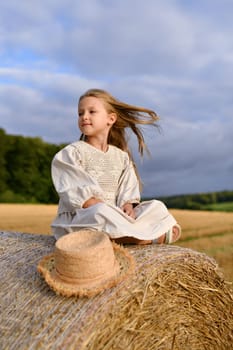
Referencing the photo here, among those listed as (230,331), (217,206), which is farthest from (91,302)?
(217,206)

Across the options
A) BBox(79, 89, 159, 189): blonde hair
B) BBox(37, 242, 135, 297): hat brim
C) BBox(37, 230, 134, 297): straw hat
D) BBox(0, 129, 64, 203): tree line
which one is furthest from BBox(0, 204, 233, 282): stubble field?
BBox(0, 129, 64, 203): tree line

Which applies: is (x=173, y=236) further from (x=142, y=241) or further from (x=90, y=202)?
(x=90, y=202)

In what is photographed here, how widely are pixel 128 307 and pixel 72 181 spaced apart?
3.84 ft

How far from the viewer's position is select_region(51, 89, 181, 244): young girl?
3705 millimetres

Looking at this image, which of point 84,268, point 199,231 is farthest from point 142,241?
point 199,231

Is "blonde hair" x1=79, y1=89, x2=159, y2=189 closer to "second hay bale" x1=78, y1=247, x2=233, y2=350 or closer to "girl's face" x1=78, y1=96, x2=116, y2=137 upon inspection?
"girl's face" x1=78, y1=96, x2=116, y2=137

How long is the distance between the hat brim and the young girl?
0.80 feet

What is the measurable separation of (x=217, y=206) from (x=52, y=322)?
87.0ft

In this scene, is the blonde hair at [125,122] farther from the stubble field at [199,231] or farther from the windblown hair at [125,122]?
the stubble field at [199,231]

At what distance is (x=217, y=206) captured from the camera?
94.8 ft

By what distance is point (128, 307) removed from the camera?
321 centimetres

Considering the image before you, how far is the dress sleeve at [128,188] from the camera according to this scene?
4.32 meters

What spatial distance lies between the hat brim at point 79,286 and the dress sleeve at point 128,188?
91 centimetres

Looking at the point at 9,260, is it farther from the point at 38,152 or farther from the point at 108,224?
the point at 38,152
